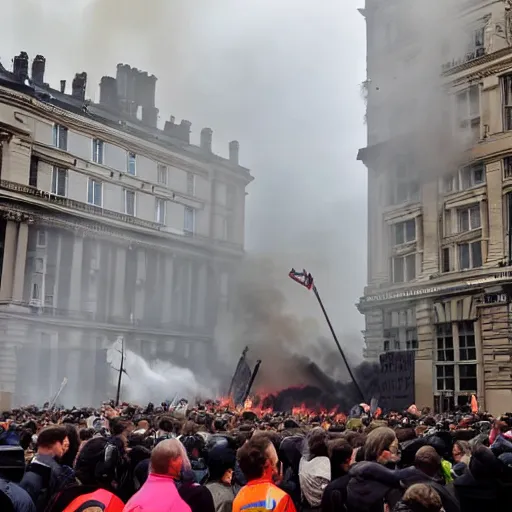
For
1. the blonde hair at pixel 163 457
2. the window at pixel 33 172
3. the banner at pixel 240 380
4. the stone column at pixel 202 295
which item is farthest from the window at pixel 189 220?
the blonde hair at pixel 163 457

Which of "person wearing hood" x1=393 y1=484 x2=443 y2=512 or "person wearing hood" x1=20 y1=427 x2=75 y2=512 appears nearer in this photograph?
"person wearing hood" x1=393 y1=484 x2=443 y2=512

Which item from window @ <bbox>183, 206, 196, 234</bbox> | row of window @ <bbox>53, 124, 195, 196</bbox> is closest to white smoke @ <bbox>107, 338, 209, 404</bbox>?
window @ <bbox>183, 206, 196, 234</bbox>

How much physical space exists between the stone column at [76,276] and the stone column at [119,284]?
2.62m

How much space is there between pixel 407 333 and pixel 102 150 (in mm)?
23279

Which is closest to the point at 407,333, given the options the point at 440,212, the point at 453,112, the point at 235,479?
the point at 440,212

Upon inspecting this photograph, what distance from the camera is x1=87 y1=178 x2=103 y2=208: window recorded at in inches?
1623

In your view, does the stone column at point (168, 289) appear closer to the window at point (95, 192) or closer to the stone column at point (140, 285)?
the stone column at point (140, 285)

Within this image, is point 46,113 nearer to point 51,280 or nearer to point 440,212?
point 51,280

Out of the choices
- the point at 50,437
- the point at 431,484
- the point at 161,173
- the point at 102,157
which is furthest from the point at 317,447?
the point at 161,173

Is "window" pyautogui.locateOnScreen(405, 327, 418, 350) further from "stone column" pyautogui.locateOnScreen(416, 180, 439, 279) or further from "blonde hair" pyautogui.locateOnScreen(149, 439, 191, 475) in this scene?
"blonde hair" pyautogui.locateOnScreen(149, 439, 191, 475)

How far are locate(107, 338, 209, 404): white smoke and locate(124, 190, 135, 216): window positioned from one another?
880 cm

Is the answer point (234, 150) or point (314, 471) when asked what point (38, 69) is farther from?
point (314, 471)

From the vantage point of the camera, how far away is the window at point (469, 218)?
2591cm

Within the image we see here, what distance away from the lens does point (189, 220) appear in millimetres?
48000
